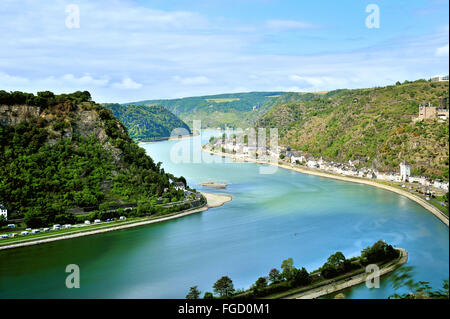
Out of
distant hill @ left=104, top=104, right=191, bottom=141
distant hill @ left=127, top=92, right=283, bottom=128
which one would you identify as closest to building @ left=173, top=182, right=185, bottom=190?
distant hill @ left=104, top=104, right=191, bottom=141

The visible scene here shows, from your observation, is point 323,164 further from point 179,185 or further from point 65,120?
point 65,120

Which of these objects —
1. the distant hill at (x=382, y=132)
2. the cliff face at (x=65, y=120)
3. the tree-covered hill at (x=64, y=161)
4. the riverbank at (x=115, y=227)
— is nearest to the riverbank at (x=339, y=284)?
the riverbank at (x=115, y=227)

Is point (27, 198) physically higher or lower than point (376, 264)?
higher

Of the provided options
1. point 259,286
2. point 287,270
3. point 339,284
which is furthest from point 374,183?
point 259,286

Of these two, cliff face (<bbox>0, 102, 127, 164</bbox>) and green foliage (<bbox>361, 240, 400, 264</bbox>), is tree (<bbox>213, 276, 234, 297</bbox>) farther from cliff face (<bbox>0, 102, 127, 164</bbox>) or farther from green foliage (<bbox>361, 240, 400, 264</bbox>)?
cliff face (<bbox>0, 102, 127, 164</bbox>)

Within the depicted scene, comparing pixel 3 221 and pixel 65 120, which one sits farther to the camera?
pixel 65 120

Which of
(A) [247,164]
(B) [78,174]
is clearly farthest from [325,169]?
(B) [78,174]
